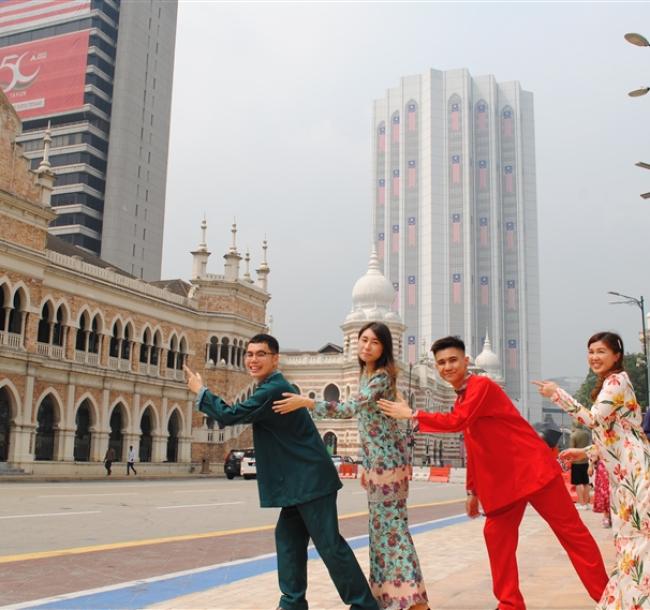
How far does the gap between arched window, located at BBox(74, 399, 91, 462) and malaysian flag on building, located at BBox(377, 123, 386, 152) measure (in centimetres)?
7384

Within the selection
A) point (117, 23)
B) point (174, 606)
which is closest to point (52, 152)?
point (117, 23)

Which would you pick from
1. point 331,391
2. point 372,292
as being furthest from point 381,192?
point 331,391

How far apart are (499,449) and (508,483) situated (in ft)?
0.69

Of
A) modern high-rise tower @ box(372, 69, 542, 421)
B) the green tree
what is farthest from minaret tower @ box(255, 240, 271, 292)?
modern high-rise tower @ box(372, 69, 542, 421)

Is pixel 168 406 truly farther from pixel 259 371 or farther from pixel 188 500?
pixel 259 371

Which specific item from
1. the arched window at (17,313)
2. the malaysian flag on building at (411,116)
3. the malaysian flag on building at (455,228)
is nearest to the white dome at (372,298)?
the arched window at (17,313)

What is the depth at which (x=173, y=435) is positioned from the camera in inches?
1502

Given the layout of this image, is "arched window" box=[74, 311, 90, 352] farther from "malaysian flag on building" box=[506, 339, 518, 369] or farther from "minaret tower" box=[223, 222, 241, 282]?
"malaysian flag on building" box=[506, 339, 518, 369]

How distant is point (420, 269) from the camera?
9206cm

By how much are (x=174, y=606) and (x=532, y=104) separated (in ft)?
343

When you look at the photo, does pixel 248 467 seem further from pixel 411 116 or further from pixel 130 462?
pixel 411 116

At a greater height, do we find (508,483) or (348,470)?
(508,483)

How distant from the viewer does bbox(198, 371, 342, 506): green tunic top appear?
4538 millimetres

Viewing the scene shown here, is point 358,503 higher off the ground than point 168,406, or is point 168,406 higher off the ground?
point 168,406
